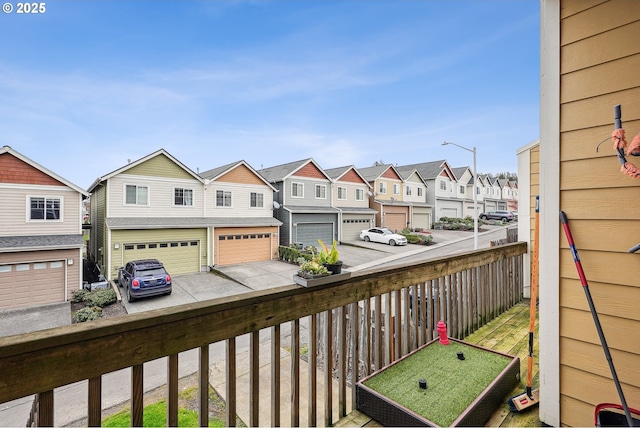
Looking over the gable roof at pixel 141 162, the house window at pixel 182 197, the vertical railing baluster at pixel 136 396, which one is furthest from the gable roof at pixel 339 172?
the vertical railing baluster at pixel 136 396

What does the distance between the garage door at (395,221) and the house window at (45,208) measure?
18.9 meters

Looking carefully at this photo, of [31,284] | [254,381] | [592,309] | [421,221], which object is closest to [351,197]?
[421,221]

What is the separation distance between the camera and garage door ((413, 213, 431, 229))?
24.4 metres

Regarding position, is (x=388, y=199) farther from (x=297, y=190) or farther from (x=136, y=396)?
(x=136, y=396)

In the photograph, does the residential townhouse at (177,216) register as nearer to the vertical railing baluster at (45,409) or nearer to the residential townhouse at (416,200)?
the vertical railing baluster at (45,409)

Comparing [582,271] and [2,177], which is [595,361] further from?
[2,177]

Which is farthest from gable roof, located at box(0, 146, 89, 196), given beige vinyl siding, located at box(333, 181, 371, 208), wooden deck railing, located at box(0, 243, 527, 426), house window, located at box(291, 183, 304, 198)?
beige vinyl siding, located at box(333, 181, 371, 208)

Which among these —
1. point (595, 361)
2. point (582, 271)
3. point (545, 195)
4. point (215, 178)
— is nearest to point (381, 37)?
point (545, 195)

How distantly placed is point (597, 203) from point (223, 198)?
568 inches

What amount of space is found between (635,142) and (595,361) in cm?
122

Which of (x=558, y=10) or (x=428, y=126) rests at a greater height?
(x=428, y=126)

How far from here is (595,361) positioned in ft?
5.28

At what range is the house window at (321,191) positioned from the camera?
61.4 feet

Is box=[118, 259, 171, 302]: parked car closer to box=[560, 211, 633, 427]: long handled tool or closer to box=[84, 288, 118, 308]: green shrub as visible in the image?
box=[84, 288, 118, 308]: green shrub
